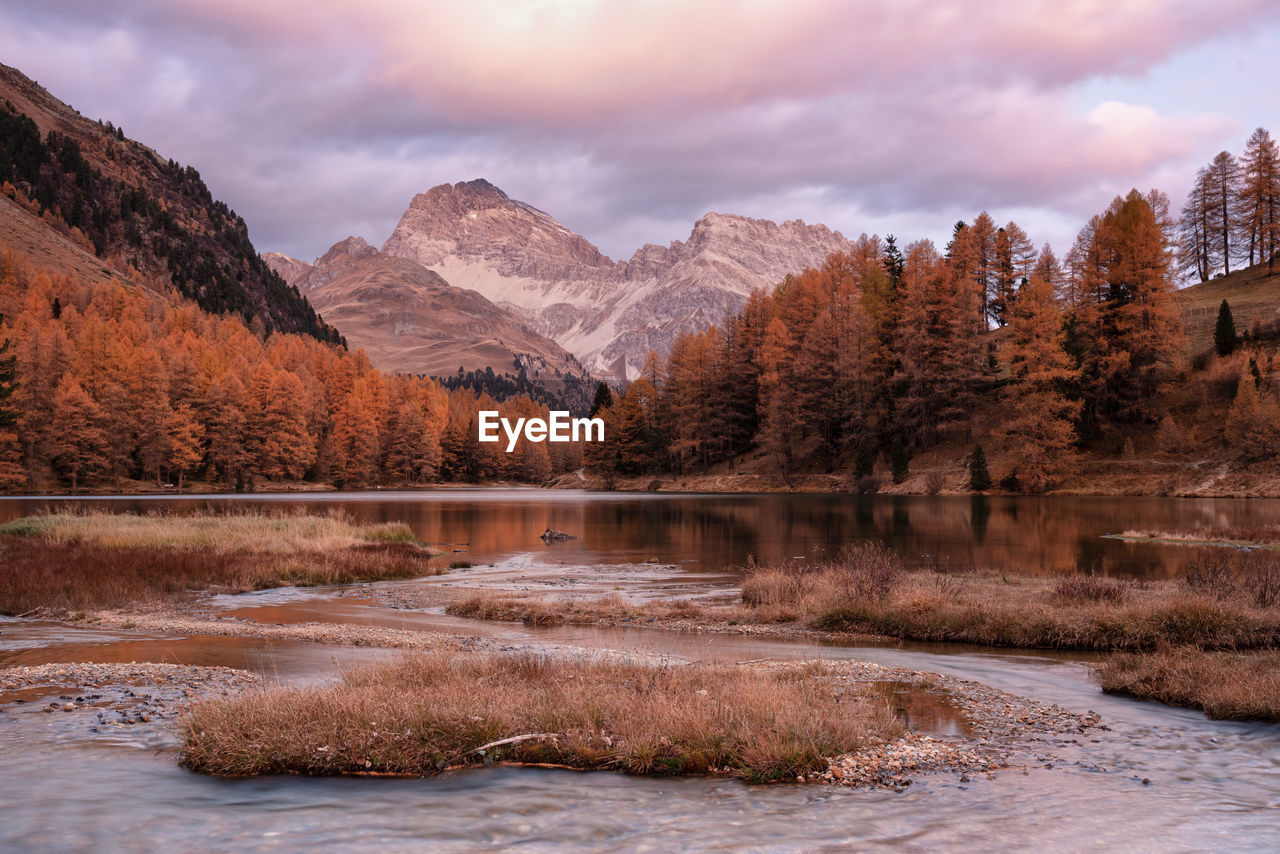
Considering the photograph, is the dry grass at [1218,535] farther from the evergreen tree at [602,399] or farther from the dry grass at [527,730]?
the evergreen tree at [602,399]

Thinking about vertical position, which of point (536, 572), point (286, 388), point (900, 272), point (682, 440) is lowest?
point (536, 572)

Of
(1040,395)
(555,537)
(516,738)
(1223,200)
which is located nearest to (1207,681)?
(516,738)

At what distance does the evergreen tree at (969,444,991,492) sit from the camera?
238 feet

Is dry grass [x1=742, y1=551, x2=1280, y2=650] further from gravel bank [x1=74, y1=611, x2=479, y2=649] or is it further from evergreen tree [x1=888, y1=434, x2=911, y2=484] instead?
evergreen tree [x1=888, y1=434, x2=911, y2=484]

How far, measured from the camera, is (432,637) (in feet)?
64.1

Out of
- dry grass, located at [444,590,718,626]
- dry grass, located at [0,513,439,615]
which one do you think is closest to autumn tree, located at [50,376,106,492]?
dry grass, located at [0,513,439,615]

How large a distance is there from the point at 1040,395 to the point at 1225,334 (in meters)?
17.2

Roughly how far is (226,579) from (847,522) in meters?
35.9

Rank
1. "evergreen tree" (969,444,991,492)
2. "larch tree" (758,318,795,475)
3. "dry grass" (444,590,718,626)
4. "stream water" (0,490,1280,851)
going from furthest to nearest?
"larch tree" (758,318,795,475), "evergreen tree" (969,444,991,492), "dry grass" (444,590,718,626), "stream water" (0,490,1280,851)

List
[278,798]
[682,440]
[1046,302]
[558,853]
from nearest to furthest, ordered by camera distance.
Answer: [558,853] → [278,798] → [1046,302] → [682,440]

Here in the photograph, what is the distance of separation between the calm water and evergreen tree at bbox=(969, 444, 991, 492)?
332 cm

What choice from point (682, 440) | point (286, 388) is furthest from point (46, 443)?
point (682, 440)

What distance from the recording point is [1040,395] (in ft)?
231

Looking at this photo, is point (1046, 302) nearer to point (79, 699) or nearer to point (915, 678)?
point (915, 678)
